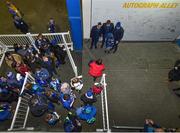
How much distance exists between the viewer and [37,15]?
396 inches

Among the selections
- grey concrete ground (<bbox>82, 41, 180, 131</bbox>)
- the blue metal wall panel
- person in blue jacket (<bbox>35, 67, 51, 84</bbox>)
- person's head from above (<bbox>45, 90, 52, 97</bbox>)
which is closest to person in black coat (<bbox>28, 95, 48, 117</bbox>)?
person's head from above (<bbox>45, 90, 52, 97</bbox>)

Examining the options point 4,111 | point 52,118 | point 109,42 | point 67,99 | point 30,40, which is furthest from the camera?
point 109,42

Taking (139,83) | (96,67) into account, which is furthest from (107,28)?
(139,83)

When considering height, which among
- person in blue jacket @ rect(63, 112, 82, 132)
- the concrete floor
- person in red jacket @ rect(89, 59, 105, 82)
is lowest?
person in blue jacket @ rect(63, 112, 82, 132)

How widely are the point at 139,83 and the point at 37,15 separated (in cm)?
578

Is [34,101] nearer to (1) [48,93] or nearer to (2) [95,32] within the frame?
(1) [48,93]

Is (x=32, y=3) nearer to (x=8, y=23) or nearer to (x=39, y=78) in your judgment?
(x=8, y=23)

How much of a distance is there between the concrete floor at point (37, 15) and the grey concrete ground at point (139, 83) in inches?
77.5

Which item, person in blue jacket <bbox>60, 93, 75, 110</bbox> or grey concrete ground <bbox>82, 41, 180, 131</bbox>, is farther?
grey concrete ground <bbox>82, 41, 180, 131</bbox>

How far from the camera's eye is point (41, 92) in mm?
6621

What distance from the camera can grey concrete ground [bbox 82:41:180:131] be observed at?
7.48 m

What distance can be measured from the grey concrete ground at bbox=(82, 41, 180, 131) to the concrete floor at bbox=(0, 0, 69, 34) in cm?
197

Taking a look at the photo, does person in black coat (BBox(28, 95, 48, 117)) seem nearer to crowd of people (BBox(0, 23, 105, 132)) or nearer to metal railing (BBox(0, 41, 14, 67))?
crowd of people (BBox(0, 23, 105, 132))

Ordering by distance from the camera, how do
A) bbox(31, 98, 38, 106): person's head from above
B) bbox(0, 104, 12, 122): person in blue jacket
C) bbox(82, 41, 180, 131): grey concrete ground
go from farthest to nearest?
1. bbox(82, 41, 180, 131): grey concrete ground
2. bbox(0, 104, 12, 122): person in blue jacket
3. bbox(31, 98, 38, 106): person's head from above
